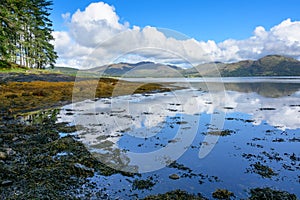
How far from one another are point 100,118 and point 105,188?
1372cm

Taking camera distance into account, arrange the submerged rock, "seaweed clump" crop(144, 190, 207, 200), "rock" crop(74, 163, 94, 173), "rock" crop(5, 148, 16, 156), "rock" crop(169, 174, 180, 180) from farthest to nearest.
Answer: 1. "rock" crop(5, 148, 16, 156)
2. "rock" crop(74, 163, 94, 173)
3. "rock" crop(169, 174, 180, 180)
4. the submerged rock
5. "seaweed clump" crop(144, 190, 207, 200)

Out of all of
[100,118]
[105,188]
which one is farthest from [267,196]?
[100,118]

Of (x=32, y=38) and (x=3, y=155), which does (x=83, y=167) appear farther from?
(x=32, y=38)

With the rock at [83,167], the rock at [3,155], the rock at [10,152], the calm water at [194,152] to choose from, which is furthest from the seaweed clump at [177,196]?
the rock at [10,152]

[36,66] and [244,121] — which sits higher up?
[36,66]

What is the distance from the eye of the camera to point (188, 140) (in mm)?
14133

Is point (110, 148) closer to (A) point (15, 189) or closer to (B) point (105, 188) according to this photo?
(B) point (105, 188)

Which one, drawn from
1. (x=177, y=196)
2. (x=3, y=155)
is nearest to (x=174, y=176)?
(x=177, y=196)

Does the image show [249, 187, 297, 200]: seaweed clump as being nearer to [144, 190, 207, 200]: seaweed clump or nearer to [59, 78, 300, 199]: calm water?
[59, 78, 300, 199]: calm water

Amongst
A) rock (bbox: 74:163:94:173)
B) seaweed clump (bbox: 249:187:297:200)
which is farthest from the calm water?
rock (bbox: 74:163:94:173)

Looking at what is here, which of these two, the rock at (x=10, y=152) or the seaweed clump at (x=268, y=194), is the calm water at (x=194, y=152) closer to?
the seaweed clump at (x=268, y=194)

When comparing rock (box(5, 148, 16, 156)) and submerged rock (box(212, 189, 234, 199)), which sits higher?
rock (box(5, 148, 16, 156))

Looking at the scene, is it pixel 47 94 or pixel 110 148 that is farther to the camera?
pixel 47 94

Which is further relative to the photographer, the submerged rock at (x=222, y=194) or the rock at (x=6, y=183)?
the rock at (x=6, y=183)
